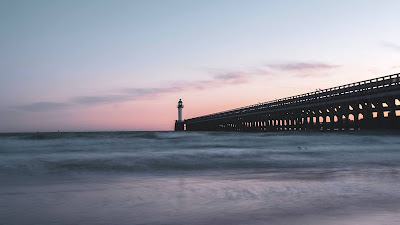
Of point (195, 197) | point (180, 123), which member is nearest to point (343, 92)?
point (195, 197)

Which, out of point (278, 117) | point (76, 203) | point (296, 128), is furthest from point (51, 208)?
point (278, 117)

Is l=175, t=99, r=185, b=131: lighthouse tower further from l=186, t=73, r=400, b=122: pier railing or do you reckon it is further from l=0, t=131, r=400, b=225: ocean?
l=0, t=131, r=400, b=225: ocean

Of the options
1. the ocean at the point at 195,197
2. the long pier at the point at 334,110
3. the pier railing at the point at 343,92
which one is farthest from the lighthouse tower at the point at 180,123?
the ocean at the point at 195,197

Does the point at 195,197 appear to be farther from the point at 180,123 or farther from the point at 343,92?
the point at 180,123

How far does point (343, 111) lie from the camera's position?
36438mm

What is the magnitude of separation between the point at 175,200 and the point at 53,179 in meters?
3.76

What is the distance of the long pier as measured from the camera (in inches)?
1162

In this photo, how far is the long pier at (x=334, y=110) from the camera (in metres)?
29.5

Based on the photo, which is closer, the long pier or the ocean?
the ocean

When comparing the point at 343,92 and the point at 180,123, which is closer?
the point at 343,92

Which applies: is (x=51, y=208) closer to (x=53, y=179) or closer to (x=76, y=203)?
(x=76, y=203)

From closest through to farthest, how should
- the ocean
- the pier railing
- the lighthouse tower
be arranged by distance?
1. the ocean
2. the pier railing
3. the lighthouse tower

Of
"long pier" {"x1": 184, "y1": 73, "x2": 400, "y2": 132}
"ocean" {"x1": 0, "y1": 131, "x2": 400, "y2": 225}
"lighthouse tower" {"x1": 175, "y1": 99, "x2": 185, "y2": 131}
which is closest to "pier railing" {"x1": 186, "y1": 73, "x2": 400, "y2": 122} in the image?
"long pier" {"x1": 184, "y1": 73, "x2": 400, "y2": 132}

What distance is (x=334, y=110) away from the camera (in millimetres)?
38406
